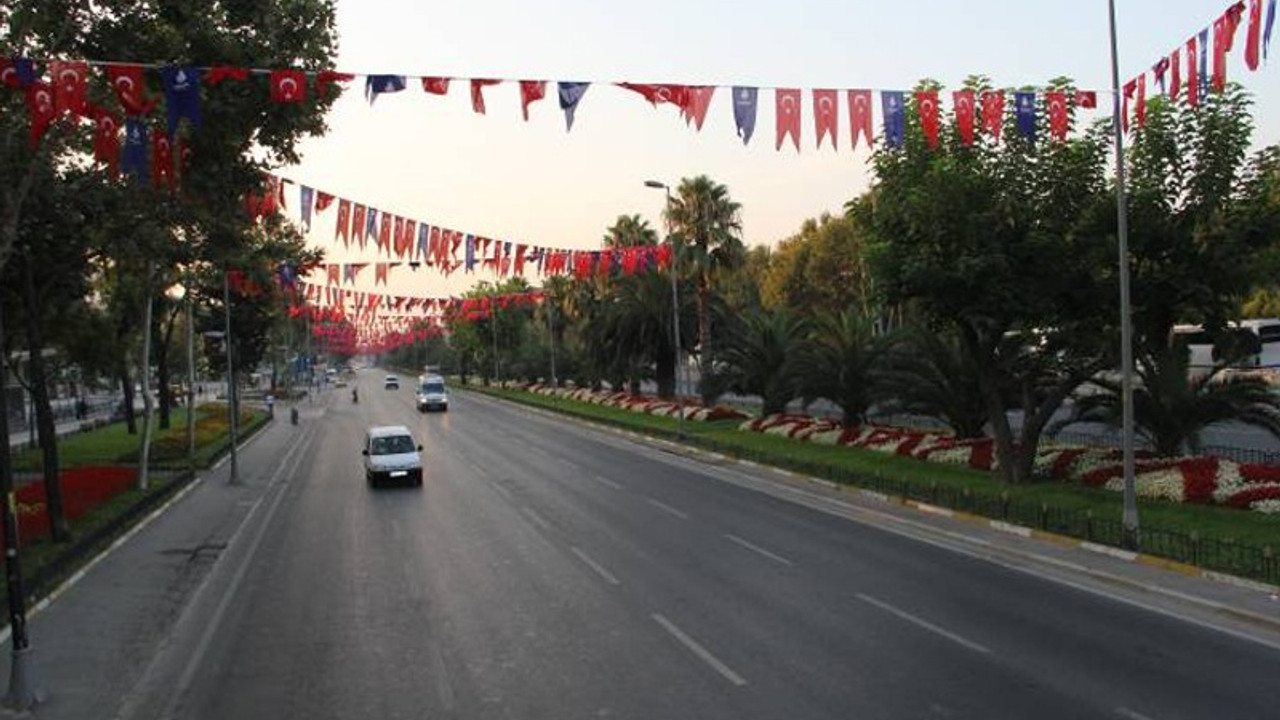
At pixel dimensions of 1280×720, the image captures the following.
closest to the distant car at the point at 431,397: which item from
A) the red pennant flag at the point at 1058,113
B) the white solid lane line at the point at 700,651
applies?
the red pennant flag at the point at 1058,113

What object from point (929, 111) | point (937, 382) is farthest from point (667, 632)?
point (937, 382)

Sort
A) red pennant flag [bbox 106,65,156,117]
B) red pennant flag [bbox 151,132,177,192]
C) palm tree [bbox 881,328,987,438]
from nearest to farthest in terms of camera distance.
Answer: red pennant flag [bbox 106,65,156,117] → red pennant flag [bbox 151,132,177,192] → palm tree [bbox 881,328,987,438]

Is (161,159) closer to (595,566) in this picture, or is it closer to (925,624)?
(595,566)

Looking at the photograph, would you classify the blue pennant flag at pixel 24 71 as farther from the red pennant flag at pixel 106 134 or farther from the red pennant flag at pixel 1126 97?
the red pennant flag at pixel 1126 97

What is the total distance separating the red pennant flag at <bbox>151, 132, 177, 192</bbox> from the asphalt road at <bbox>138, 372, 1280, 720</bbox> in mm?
6722

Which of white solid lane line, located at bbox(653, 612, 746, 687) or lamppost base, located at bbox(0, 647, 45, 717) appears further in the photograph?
white solid lane line, located at bbox(653, 612, 746, 687)

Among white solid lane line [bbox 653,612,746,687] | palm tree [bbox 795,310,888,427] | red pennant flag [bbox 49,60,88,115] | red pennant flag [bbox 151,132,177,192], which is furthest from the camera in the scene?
palm tree [bbox 795,310,888,427]

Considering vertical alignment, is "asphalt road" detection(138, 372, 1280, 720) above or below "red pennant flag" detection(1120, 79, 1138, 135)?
below

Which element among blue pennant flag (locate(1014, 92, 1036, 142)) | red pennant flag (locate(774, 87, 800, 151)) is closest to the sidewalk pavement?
red pennant flag (locate(774, 87, 800, 151))

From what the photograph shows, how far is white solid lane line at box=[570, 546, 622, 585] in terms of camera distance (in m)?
17.0

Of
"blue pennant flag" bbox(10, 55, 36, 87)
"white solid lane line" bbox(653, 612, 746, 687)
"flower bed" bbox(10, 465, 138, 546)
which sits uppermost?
"blue pennant flag" bbox(10, 55, 36, 87)

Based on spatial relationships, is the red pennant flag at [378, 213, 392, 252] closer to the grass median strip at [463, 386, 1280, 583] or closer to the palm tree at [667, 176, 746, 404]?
the grass median strip at [463, 386, 1280, 583]

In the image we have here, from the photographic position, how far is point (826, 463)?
107 ft

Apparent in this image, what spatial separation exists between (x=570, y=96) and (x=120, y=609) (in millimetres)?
10308
